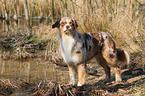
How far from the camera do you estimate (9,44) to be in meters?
7.83

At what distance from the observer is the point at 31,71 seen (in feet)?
17.8

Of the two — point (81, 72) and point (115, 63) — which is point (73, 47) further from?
point (115, 63)

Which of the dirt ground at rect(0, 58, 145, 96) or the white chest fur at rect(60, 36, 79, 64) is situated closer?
the dirt ground at rect(0, 58, 145, 96)

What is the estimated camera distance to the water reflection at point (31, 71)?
4.74 metres

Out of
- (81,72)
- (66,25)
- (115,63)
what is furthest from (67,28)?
(115,63)

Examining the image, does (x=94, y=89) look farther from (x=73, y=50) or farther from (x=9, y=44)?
(x=9, y=44)

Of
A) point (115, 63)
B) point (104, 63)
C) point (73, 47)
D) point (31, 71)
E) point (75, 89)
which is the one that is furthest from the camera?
point (31, 71)

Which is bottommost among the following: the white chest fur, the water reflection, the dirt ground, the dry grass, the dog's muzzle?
the dirt ground

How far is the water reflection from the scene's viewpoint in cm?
474

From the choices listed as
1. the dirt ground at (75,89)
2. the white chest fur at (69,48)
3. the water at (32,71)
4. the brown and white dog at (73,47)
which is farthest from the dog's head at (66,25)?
the water at (32,71)

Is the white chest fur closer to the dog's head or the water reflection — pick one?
the dog's head

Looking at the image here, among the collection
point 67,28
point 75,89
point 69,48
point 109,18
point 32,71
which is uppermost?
point 109,18

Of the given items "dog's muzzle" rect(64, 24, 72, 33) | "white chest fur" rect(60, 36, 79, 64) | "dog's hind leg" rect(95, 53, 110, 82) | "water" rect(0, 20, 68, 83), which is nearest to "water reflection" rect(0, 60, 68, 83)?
"water" rect(0, 20, 68, 83)

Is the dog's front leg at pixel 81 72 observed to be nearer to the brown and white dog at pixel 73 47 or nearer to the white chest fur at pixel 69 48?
the brown and white dog at pixel 73 47
